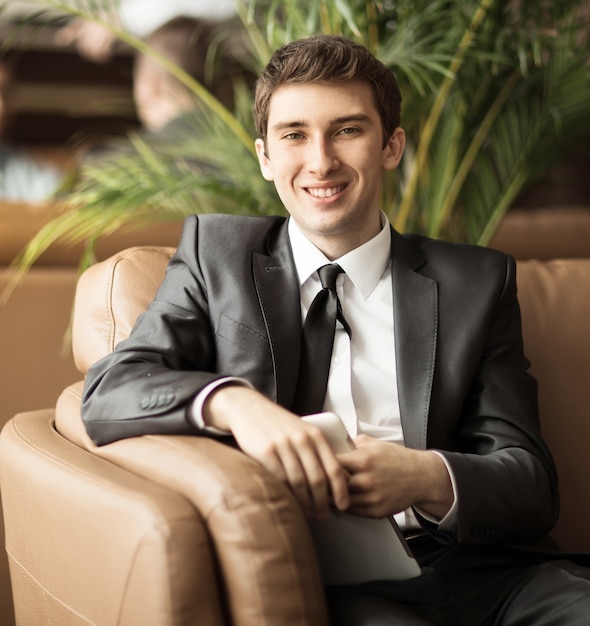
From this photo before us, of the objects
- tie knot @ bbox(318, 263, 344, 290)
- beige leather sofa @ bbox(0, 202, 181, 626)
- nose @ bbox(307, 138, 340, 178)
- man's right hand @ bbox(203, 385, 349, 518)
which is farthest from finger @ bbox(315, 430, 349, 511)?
beige leather sofa @ bbox(0, 202, 181, 626)

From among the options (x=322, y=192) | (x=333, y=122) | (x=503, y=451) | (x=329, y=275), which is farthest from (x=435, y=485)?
(x=333, y=122)

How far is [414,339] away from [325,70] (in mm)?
498

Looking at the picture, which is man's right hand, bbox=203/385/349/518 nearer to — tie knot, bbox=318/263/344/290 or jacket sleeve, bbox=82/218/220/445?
jacket sleeve, bbox=82/218/220/445

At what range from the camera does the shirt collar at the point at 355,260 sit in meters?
1.66

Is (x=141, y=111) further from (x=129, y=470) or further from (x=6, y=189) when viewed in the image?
(x=129, y=470)

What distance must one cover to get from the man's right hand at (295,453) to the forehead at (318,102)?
0.58 m

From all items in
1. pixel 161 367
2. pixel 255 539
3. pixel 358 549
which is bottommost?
pixel 358 549

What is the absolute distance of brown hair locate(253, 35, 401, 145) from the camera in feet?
5.30

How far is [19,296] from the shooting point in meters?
2.16

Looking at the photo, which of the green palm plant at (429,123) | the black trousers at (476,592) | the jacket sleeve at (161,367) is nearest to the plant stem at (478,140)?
the green palm plant at (429,123)

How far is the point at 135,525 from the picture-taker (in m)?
1.14

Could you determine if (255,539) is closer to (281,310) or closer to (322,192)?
(281,310)

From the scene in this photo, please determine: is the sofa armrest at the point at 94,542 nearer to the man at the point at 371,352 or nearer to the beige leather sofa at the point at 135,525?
the beige leather sofa at the point at 135,525

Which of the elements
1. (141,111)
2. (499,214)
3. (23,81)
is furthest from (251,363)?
(23,81)
